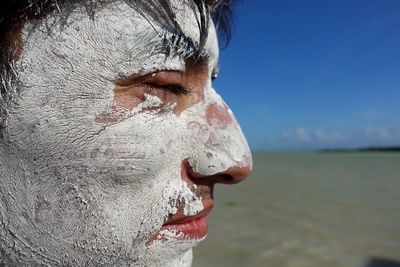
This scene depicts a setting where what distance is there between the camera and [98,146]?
1093 millimetres

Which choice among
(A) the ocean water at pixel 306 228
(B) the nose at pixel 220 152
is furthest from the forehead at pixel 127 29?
(A) the ocean water at pixel 306 228

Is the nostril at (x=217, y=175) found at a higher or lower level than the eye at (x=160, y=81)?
lower

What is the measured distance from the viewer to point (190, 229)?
125cm

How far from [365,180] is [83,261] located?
8309 mm

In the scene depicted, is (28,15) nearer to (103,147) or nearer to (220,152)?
(103,147)

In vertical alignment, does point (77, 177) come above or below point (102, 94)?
below

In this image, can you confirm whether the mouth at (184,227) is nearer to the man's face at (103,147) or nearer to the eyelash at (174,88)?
the man's face at (103,147)

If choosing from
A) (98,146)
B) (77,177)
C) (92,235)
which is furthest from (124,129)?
(92,235)

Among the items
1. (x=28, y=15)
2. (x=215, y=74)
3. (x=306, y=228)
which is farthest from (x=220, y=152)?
(x=306, y=228)

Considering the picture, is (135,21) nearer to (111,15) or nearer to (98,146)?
(111,15)

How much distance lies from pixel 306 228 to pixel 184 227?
3.72 metres

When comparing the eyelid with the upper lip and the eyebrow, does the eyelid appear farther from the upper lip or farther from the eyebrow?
the upper lip

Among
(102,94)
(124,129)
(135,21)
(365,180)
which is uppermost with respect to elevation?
(135,21)

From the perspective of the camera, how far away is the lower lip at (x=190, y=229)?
1.21 m
